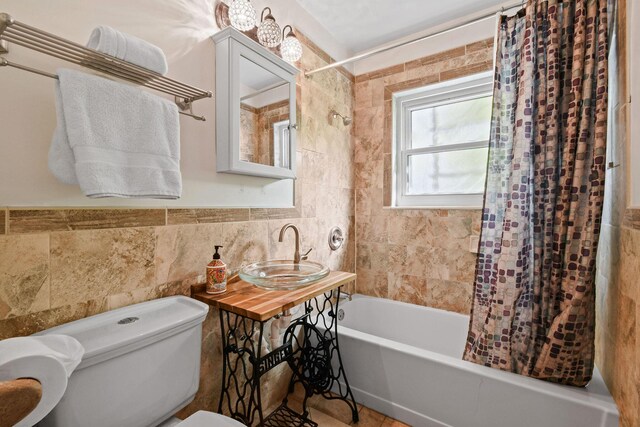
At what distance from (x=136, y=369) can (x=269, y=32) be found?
62.2 inches

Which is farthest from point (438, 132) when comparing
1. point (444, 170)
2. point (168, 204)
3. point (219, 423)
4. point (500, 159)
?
point (219, 423)

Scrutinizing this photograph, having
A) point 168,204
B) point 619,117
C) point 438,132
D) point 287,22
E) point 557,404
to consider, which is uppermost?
point 287,22

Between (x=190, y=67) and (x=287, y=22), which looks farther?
(x=287, y=22)

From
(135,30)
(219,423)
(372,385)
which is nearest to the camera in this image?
(219,423)

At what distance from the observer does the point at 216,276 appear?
4.00 ft

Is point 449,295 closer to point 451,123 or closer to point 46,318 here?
point 451,123

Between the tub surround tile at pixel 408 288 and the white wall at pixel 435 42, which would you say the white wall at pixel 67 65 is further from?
the tub surround tile at pixel 408 288

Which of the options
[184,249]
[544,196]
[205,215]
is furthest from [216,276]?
[544,196]

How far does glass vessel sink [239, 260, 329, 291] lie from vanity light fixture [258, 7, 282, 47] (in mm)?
1173

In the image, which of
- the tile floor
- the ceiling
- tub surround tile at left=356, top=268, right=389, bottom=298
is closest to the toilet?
the tile floor

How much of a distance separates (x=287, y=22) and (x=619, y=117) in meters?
1.73

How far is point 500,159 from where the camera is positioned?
1400mm

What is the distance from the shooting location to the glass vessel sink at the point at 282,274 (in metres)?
1.26

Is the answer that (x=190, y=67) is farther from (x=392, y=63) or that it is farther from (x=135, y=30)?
(x=392, y=63)
